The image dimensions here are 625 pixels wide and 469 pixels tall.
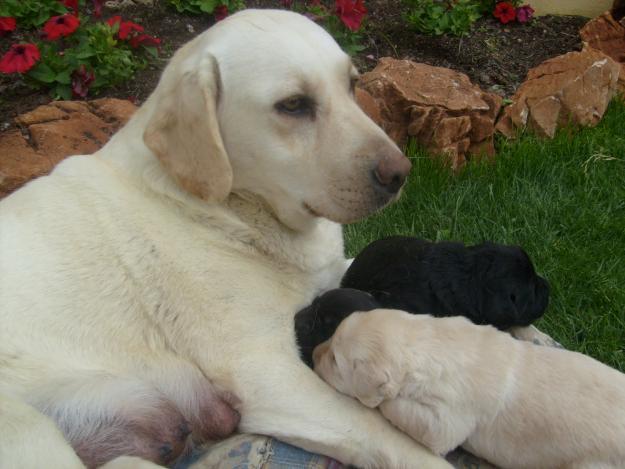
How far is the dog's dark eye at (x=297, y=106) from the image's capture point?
99.4 inches

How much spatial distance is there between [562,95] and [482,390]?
3.29m

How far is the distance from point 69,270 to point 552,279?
8.17 feet

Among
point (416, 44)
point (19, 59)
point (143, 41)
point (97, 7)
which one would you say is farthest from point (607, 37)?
point (19, 59)

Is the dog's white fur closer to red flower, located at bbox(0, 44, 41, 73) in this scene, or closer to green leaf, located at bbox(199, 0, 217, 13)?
red flower, located at bbox(0, 44, 41, 73)

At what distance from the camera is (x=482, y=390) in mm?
2533

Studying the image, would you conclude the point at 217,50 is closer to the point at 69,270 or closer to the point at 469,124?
the point at 69,270

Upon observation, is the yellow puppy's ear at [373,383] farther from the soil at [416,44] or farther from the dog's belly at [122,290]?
the soil at [416,44]

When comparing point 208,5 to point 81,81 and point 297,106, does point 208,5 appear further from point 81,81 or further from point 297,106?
point 297,106

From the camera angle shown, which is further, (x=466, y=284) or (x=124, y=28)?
(x=124, y=28)

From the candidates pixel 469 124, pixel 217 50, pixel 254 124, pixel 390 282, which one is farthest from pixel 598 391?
pixel 469 124

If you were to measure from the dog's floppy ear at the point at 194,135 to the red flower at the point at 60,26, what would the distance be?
2.44m

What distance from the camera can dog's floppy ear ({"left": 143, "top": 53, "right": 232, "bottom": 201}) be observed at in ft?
8.13

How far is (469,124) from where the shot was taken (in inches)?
184

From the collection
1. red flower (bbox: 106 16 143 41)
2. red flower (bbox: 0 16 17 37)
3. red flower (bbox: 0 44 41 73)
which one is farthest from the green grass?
red flower (bbox: 0 16 17 37)
